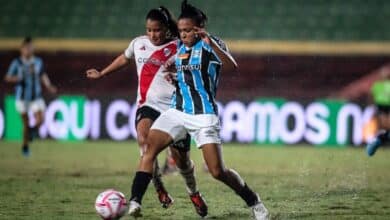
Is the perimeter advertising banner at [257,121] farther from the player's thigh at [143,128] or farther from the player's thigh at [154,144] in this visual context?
the player's thigh at [154,144]

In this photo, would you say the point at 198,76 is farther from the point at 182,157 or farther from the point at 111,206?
the point at 111,206

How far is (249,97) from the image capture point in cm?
2005

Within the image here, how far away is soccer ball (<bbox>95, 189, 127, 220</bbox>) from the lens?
26.8ft

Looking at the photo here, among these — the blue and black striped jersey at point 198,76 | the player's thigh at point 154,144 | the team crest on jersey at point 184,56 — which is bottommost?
the player's thigh at point 154,144

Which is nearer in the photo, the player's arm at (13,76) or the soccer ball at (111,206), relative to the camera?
the soccer ball at (111,206)

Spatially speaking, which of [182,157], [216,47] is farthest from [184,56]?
[182,157]

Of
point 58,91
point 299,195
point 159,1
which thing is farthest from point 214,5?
point 299,195

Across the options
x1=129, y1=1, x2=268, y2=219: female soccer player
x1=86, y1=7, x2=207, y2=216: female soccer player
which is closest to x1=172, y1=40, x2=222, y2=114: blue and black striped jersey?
x1=129, y1=1, x2=268, y2=219: female soccer player

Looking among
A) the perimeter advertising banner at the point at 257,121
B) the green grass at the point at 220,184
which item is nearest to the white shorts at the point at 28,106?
the green grass at the point at 220,184

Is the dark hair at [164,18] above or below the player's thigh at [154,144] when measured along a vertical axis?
above

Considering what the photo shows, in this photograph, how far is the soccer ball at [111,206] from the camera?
8.16 m

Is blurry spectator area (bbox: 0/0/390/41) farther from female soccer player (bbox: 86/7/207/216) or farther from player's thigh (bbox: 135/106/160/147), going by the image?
player's thigh (bbox: 135/106/160/147)

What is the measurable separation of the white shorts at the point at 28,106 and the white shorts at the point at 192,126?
384 inches

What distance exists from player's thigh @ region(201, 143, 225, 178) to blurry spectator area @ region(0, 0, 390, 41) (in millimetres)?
14254
